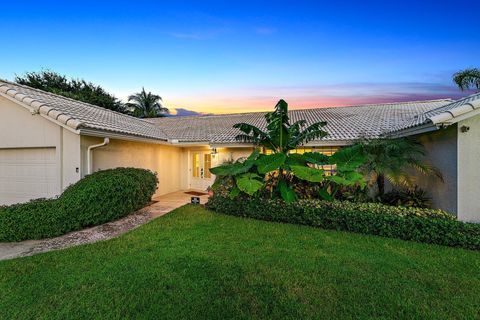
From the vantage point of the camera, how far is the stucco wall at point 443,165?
7.12m

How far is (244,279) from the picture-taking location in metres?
4.27

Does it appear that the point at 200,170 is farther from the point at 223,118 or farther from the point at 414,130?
the point at 414,130

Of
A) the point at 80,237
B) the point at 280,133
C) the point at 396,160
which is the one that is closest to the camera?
the point at 80,237

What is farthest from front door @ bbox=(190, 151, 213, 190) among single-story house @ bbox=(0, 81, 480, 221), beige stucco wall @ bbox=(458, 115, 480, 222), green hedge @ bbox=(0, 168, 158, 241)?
beige stucco wall @ bbox=(458, 115, 480, 222)

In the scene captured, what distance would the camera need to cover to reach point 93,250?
5520 millimetres

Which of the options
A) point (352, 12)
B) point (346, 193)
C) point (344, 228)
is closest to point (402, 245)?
point (344, 228)

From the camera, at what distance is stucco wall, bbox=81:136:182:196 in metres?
9.26

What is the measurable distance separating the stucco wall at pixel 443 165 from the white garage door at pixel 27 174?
13.4 metres

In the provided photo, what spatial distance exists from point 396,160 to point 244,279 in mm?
6683

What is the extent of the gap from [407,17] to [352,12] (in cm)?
246

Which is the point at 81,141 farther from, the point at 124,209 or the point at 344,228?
the point at 344,228

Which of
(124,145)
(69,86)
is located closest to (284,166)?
(124,145)

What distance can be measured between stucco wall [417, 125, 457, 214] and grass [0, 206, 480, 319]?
226cm

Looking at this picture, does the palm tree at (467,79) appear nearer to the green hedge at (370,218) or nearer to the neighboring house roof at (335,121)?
the neighboring house roof at (335,121)
